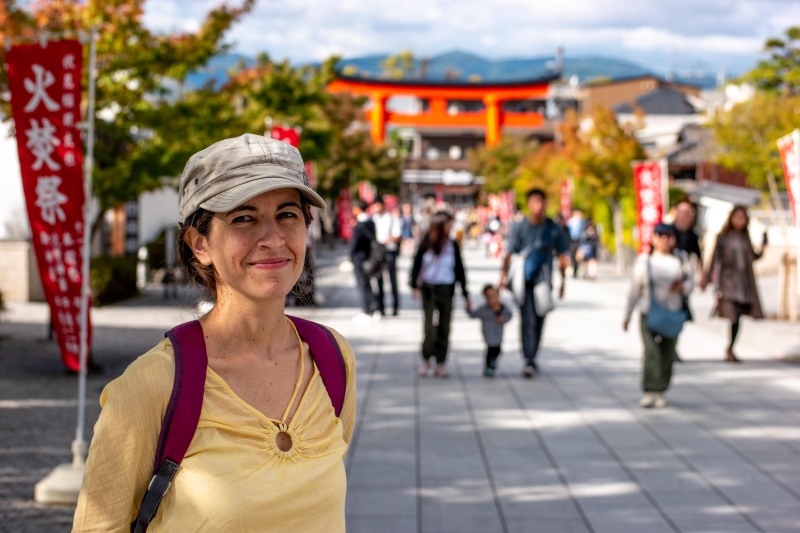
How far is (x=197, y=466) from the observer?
2041mm

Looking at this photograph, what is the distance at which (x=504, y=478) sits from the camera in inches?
270

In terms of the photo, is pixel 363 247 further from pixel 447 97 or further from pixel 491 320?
pixel 447 97

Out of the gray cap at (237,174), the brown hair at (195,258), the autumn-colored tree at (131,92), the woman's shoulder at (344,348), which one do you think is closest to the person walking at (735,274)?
the autumn-colored tree at (131,92)

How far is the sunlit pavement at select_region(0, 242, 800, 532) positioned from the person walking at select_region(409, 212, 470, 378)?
0.33 metres

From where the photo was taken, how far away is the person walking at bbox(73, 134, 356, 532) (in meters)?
2.04

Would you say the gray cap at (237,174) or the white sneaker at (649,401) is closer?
the gray cap at (237,174)

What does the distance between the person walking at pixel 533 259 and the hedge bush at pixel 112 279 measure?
8.24 meters

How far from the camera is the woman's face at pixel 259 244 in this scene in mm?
2158

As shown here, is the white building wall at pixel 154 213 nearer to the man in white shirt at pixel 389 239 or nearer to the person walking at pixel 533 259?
the man in white shirt at pixel 389 239

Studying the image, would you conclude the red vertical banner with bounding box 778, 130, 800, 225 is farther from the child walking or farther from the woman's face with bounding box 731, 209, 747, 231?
the child walking

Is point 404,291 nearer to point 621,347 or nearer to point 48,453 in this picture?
point 621,347

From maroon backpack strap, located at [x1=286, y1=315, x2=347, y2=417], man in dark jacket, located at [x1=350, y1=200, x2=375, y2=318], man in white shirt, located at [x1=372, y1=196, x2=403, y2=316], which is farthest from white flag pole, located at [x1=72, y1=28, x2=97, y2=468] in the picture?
man in white shirt, located at [x1=372, y1=196, x2=403, y2=316]

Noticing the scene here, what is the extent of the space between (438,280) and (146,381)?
884 centimetres

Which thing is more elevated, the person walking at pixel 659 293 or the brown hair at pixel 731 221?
the brown hair at pixel 731 221
